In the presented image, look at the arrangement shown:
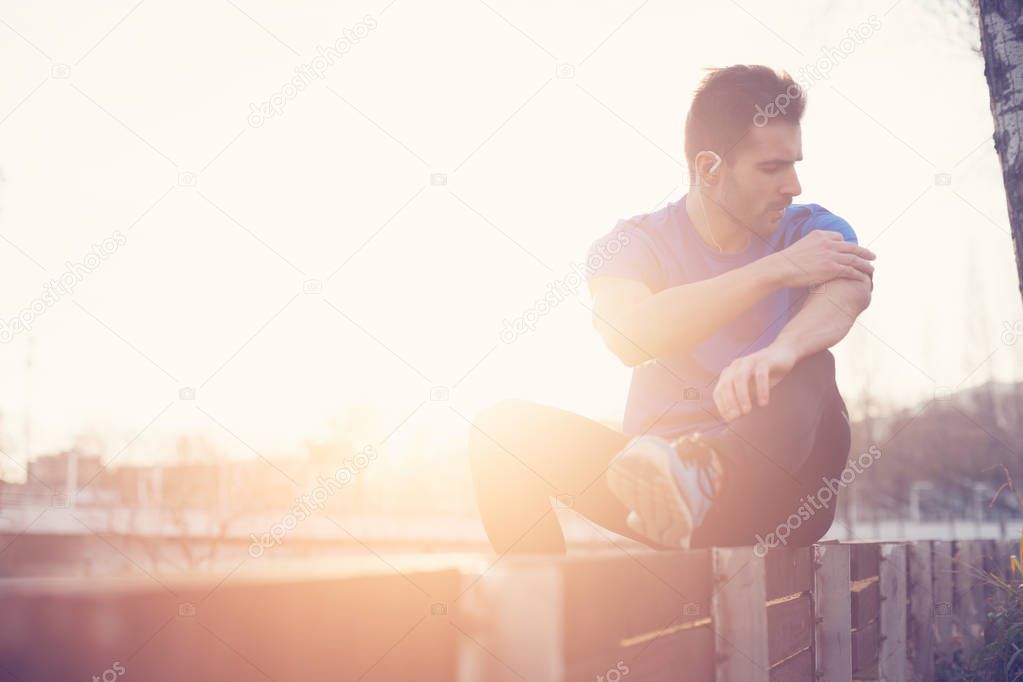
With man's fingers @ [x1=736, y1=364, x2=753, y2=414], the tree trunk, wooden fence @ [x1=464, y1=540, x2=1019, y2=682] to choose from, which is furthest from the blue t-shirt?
the tree trunk

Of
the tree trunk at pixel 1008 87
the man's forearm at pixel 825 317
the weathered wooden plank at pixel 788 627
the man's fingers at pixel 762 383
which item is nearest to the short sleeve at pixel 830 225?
the man's forearm at pixel 825 317

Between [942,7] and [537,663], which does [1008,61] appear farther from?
[537,663]

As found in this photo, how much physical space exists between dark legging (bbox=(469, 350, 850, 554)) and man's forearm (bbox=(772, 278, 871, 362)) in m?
0.06

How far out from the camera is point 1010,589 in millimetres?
3576

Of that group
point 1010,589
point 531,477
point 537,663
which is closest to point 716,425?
point 531,477

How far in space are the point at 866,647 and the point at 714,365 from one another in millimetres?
1474

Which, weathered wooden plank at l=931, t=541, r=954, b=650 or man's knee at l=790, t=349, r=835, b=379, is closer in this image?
man's knee at l=790, t=349, r=835, b=379

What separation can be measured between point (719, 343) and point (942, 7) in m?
2.75

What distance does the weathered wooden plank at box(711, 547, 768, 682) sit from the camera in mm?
1758

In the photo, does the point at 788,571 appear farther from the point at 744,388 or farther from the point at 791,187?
the point at 791,187

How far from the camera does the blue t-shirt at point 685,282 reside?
2.40m

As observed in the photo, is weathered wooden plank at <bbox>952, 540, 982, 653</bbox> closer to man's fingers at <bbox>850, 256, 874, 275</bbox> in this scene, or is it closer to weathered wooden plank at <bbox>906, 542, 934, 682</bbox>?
weathered wooden plank at <bbox>906, 542, 934, 682</bbox>

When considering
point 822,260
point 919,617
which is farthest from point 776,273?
point 919,617

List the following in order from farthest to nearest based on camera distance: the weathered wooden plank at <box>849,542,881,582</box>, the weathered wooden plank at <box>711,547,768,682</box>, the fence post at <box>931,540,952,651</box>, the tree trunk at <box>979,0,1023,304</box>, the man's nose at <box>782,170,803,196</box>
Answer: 1. the fence post at <box>931,540,952,651</box>
2. the weathered wooden plank at <box>849,542,881,582</box>
3. the tree trunk at <box>979,0,1023,304</box>
4. the man's nose at <box>782,170,803,196</box>
5. the weathered wooden plank at <box>711,547,768,682</box>
